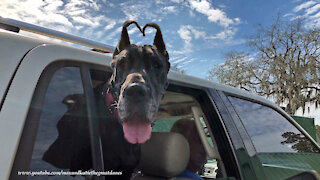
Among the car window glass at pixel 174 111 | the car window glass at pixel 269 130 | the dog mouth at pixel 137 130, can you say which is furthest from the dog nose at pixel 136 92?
the car window glass at pixel 269 130

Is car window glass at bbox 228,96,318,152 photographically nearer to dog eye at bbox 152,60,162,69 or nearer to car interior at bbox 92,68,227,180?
car interior at bbox 92,68,227,180

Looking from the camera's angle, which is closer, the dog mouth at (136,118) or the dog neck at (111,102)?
the dog mouth at (136,118)

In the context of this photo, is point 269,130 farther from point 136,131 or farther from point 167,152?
point 136,131

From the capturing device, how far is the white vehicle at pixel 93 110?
108cm

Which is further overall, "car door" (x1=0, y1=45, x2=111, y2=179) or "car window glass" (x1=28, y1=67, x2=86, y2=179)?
"car window glass" (x1=28, y1=67, x2=86, y2=179)

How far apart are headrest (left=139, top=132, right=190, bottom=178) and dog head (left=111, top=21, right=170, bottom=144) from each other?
0.30 metres

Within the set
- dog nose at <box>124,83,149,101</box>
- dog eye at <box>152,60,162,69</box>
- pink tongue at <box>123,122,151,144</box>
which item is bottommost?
pink tongue at <box>123,122,151,144</box>

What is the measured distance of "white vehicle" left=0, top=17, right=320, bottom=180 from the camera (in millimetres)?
1082

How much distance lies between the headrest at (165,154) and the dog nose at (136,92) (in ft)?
1.60

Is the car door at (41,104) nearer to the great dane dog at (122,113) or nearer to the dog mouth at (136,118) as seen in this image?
the great dane dog at (122,113)

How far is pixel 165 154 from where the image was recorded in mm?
1676

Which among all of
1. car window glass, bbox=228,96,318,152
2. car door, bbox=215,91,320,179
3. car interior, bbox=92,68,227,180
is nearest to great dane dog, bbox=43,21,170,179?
car interior, bbox=92,68,227,180

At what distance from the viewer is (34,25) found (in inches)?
67.3

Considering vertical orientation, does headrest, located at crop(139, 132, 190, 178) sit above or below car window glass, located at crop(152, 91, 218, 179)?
below
